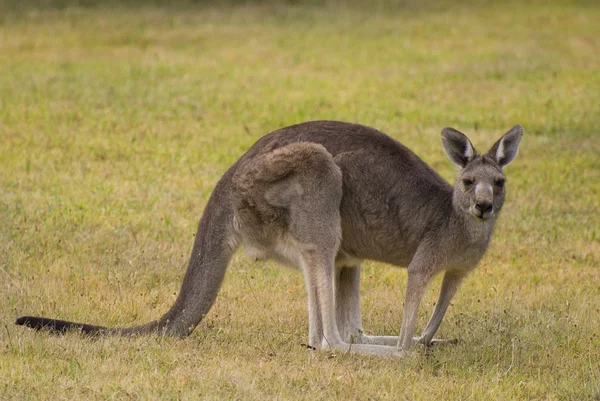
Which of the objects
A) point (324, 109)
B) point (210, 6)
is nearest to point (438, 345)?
point (324, 109)

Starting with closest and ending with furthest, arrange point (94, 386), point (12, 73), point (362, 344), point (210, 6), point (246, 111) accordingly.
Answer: point (94, 386) < point (362, 344) < point (246, 111) < point (12, 73) < point (210, 6)

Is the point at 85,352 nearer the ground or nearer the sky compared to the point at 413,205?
nearer the ground

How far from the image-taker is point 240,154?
11.1 m

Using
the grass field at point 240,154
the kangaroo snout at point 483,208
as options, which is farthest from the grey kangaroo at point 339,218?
the grass field at point 240,154

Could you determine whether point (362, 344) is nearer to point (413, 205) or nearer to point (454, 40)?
point (413, 205)

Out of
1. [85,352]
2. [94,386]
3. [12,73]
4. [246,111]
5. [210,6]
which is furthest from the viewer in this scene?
[210,6]

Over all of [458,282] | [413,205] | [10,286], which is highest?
[413,205]

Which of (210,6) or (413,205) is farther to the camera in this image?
(210,6)

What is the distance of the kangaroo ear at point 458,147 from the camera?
18.5ft

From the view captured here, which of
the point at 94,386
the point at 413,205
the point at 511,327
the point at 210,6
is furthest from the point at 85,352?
the point at 210,6

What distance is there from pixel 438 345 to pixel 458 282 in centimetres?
42

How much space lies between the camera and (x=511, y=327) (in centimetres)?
633

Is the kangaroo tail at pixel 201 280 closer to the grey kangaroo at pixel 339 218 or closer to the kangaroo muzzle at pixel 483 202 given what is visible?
the grey kangaroo at pixel 339 218

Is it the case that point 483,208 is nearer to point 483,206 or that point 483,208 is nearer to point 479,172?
point 483,206
